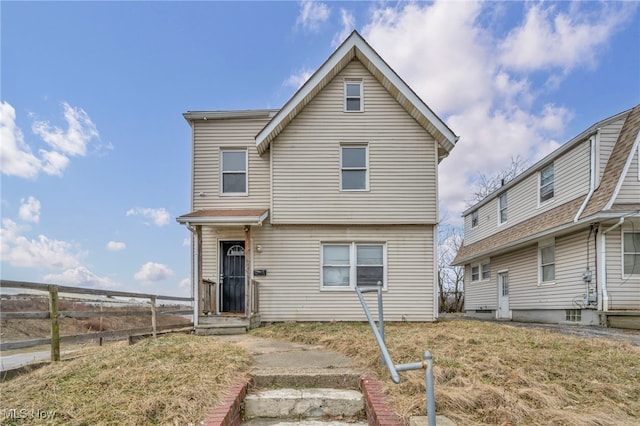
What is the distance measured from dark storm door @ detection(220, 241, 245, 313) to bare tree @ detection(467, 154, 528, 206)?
19.2 m

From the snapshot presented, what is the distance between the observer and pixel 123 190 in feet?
42.8

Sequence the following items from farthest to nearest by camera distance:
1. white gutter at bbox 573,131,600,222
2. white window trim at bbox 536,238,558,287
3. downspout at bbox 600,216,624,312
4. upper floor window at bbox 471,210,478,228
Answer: upper floor window at bbox 471,210,478,228
white window trim at bbox 536,238,558,287
white gutter at bbox 573,131,600,222
downspout at bbox 600,216,624,312

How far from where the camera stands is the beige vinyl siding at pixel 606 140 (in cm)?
954

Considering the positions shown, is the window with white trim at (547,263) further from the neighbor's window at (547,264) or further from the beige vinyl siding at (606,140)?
the beige vinyl siding at (606,140)

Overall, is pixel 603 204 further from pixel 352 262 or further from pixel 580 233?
pixel 352 262

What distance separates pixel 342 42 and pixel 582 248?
346 inches

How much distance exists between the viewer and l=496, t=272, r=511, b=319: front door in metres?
14.0

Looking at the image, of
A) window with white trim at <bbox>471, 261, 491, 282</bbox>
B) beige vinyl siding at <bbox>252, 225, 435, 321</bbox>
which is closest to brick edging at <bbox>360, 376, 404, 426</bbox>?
beige vinyl siding at <bbox>252, 225, 435, 321</bbox>

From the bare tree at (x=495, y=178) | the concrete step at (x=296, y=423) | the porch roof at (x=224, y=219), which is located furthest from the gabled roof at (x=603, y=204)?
the bare tree at (x=495, y=178)

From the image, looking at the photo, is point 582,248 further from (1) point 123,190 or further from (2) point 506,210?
(1) point 123,190

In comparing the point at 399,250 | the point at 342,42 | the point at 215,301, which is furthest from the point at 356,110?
the point at 215,301

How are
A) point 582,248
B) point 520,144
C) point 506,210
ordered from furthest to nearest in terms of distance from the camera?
point 520,144, point 506,210, point 582,248

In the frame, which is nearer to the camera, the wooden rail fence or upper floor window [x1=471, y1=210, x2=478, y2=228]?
the wooden rail fence

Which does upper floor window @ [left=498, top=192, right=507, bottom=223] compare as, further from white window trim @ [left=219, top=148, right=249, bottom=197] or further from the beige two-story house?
white window trim @ [left=219, top=148, right=249, bottom=197]
